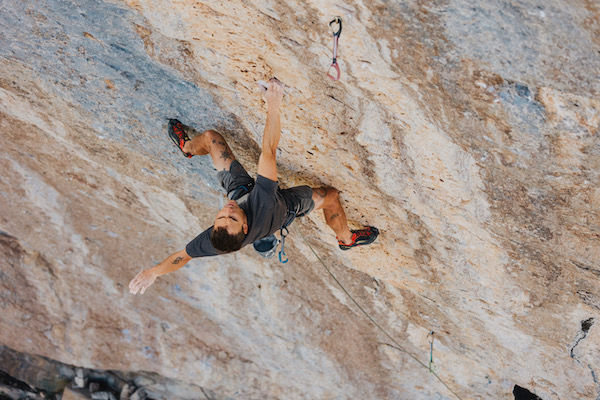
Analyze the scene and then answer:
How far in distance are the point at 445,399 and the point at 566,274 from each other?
8.59ft

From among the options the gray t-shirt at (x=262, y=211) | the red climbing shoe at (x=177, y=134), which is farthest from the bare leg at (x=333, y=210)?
the red climbing shoe at (x=177, y=134)

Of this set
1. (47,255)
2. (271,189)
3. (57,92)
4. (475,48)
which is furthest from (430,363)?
(47,255)

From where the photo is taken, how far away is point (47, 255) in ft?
19.3

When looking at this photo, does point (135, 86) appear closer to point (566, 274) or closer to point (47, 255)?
point (566, 274)

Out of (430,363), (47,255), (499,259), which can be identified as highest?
(499,259)

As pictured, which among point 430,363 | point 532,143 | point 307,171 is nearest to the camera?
point 532,143

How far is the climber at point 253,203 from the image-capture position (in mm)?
2799

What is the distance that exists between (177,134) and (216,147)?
33 centimetres

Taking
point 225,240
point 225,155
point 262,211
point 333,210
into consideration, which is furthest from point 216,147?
point 333,210

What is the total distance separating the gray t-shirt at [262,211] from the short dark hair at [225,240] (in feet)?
0.49

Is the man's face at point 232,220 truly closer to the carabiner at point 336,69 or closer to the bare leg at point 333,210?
the bare leg at point 333,210

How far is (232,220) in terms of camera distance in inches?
111

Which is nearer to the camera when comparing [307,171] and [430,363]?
[307,171]

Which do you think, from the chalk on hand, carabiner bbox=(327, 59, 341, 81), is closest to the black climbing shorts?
the chalk on hand
